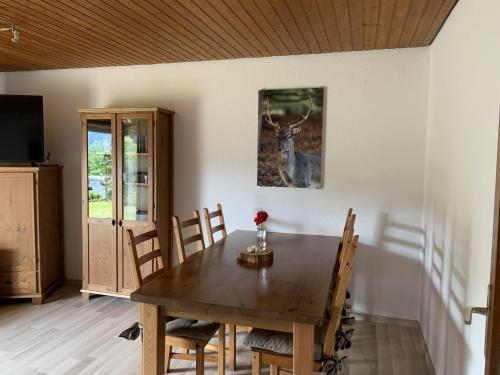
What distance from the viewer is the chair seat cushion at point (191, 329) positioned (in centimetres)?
204

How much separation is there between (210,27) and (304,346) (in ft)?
7.51

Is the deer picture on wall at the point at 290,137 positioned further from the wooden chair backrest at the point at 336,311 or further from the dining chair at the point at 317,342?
the wooden chair backrest at the point at 336,311

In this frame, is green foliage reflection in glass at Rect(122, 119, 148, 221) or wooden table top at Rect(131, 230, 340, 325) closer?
wooden table top at Rect(131, 230, 340, 325)

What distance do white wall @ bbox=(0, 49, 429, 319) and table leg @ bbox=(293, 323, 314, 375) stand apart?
1922 millimetres

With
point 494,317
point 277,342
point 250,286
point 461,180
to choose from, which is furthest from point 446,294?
point 494,317

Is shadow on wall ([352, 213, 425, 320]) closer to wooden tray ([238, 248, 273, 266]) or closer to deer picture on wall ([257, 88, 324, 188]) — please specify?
deer picture on wall ([257, 88, 324, 188])

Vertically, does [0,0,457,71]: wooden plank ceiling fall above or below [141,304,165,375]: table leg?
above

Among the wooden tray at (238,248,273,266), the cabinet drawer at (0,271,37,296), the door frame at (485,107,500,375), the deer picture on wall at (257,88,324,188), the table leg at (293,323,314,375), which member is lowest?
the cabinet drawer at (0,271,37,296)

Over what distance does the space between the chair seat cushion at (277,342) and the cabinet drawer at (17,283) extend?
2.70 meters

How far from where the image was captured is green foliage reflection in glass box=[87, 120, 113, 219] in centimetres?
364

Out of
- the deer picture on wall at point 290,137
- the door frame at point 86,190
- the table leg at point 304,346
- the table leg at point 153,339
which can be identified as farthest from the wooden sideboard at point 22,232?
the table leg at point 304,346

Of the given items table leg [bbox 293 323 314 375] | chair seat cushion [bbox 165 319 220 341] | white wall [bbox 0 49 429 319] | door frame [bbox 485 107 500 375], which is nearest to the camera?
door frame [bbox 485 107 500 375]

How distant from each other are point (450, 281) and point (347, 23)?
186 centimetres

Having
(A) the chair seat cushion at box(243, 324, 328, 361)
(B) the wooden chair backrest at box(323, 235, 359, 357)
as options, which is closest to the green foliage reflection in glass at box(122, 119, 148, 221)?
(A) the chair seat cushion at box(243, 324, 328, 361)
